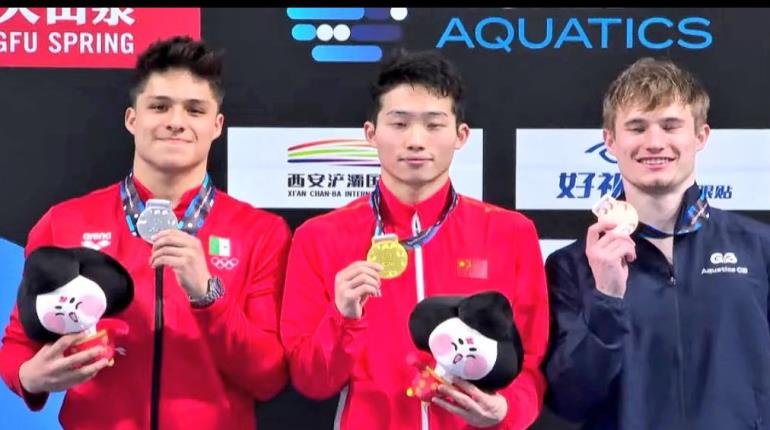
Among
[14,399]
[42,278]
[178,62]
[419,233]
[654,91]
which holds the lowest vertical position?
[14,399]

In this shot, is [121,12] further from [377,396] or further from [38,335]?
[377,396]

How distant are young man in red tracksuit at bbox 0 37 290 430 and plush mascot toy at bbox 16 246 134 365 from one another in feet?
0.14

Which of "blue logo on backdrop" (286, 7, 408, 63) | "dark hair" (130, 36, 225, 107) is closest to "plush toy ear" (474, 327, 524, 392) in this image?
"dark hair" (130, 36, 225, 107)

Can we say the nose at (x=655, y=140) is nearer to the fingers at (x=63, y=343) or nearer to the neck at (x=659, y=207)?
the neck at (x=659, y=207)

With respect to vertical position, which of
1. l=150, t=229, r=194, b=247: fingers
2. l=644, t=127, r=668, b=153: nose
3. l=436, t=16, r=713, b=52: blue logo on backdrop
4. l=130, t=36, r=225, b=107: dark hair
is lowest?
l=150, t=229, r=194, b=247: fingers

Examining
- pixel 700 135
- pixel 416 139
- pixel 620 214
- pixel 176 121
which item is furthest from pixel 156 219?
pixel 700 135

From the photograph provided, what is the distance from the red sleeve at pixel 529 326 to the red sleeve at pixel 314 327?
0.44 meters

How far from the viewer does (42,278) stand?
262 cm

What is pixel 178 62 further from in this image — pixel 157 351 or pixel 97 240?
pixel 157 351

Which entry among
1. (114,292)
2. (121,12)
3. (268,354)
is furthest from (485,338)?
(121,12)

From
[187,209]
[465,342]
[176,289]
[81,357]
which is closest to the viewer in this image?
[465,342]

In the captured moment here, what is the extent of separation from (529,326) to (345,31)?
132 centimetres

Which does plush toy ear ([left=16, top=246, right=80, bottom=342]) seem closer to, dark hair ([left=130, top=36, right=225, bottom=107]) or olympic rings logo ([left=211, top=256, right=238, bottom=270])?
olympic rings logo ([left=211, top=256, right=238, bottom=270])

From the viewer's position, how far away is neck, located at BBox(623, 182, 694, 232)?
2.83 m
